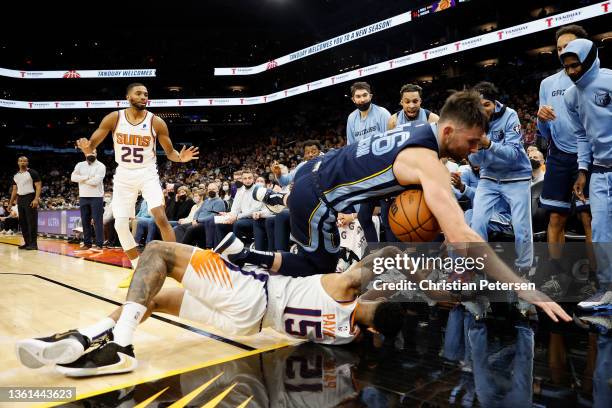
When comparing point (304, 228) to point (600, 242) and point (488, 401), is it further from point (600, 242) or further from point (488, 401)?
point (600, 242)

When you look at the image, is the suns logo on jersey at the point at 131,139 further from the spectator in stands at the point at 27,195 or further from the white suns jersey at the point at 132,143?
the spectator in stands at the point at 27,195

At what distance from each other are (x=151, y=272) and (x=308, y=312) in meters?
0.86

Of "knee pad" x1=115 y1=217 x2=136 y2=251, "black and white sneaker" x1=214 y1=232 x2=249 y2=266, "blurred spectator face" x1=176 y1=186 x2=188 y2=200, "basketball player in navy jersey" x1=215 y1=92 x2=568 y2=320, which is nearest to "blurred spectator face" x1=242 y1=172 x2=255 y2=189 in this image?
"blurred spectator face" x1=176 y1=186 x2=188 y2=200

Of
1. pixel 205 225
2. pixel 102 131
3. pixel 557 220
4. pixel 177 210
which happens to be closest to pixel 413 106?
pixel 557 220

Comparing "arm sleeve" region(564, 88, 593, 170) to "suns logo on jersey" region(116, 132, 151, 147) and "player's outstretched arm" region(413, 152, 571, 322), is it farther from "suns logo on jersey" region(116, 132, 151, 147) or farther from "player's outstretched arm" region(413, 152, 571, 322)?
"suns logo on jersey" region(116, 132, 151, 147)

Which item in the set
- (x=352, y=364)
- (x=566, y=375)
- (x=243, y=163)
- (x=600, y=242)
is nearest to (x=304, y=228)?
(x=352, y=364)

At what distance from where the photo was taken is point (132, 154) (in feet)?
15.2

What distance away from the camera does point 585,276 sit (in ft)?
14.1

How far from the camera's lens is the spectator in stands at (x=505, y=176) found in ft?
12.3

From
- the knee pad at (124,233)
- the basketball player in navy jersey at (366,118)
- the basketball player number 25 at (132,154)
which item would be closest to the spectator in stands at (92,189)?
the basketball player number 25 at (132,154)

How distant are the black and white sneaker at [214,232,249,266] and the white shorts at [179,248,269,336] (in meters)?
0.06

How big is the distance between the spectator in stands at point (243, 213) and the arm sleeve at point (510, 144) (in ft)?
12.2

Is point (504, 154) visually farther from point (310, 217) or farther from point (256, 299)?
point (256, 299)

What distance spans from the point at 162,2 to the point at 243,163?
10.3m
